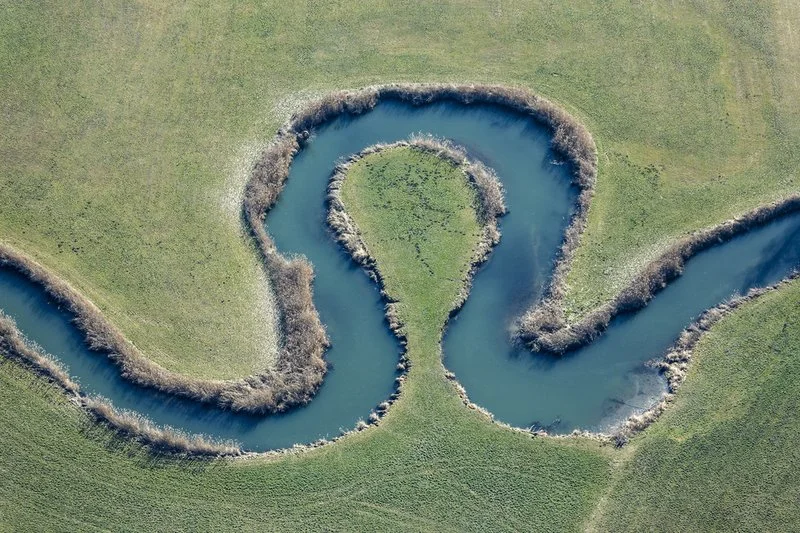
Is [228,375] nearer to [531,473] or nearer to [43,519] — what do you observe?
[43,519]

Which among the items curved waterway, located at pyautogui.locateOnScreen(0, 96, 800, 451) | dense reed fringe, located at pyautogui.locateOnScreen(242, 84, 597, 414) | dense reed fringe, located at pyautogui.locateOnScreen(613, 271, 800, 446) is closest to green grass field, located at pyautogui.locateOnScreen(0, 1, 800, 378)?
dense reed fringe, located at pyautogui.locateOnScreen(242, 84, 597, 414)

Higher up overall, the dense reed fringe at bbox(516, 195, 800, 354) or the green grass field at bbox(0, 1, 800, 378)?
the green grass field at bbox(0, 1, 800, 378)

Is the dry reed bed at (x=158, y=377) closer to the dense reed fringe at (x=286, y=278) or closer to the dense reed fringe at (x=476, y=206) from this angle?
the dense reed fringe at (x=286, y=278)

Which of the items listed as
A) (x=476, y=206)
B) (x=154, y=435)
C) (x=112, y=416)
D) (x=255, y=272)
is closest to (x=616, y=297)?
(x=476, y=206)

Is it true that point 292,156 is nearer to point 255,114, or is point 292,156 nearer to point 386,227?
point 255,114

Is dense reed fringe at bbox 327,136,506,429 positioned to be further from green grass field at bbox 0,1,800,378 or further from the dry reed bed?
the dry reed bed

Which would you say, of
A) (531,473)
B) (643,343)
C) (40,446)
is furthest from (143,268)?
(643,343)
